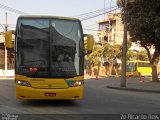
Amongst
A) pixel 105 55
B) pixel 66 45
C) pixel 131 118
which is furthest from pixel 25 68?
pixel 105 55

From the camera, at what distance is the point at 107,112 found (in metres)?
15.2

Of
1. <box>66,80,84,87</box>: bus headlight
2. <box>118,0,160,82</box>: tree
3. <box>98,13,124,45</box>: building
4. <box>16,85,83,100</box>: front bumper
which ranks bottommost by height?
<box>16,85,83,100</box>: front bumper

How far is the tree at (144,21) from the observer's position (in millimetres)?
28422

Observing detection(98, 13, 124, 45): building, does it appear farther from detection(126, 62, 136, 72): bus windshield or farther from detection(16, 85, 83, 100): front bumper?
detection(16, 85, 83, 100): front bumper

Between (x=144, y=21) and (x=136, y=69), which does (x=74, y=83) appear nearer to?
(x=144, y=21)

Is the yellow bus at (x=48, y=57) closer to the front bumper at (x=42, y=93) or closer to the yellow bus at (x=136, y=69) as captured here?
the front bumper at (x=42, y=93)

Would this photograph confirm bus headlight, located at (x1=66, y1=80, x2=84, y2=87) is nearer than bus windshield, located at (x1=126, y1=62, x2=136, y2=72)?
Yes

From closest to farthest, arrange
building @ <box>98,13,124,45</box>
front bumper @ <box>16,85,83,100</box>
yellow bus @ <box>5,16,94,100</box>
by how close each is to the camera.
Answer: front bumper @ <box>16,85,83,100</box> < yellow bus @ <box>5,16,94,100</box> < building @ <box>98,13,124,45</box>

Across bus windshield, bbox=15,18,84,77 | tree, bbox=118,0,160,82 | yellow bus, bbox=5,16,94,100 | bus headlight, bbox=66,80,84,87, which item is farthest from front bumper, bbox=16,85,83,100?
tree, bbox=118,0,160,82

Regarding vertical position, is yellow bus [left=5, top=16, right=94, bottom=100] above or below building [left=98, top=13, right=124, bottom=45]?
below

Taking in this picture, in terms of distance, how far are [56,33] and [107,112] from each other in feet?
12.0

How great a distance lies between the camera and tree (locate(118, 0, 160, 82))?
93.2ft

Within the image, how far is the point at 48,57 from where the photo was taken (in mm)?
16469

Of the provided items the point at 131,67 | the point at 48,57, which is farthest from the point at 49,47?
the point at 131,67
